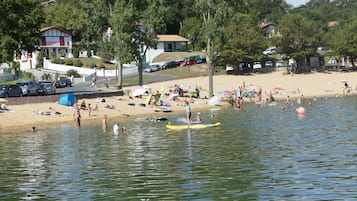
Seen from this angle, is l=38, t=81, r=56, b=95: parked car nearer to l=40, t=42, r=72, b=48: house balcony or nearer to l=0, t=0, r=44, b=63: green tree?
l=0, t=0, r=44, b=63: green tree

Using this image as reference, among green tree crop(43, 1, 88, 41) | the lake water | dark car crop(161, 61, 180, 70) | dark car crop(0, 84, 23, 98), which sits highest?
green tree crop(43, 1, 88, 41)

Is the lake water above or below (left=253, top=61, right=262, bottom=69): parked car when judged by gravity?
below

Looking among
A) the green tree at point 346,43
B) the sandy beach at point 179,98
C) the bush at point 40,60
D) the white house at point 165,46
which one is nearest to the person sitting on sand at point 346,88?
the sandy beach at point 179,98

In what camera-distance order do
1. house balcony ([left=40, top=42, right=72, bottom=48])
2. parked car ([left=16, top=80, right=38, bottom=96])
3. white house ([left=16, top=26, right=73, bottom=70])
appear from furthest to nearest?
house balcony ([left=40, top=42, right=72, bottom=48]), white house ([left=16, top=26, right=73, bottom=70]), parked car ([left=16, top=80, right=38, bottom=96])

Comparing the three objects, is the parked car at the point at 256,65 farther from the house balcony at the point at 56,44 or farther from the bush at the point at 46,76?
the house balcony at the point at 56,44

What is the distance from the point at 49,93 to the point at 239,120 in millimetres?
25640

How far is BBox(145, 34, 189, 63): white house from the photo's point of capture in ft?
473

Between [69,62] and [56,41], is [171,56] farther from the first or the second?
[69,62]

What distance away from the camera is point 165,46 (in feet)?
487

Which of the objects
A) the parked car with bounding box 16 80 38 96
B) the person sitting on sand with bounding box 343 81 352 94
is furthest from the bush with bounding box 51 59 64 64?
the person sitting on sand with bounding box 343 81 352 94

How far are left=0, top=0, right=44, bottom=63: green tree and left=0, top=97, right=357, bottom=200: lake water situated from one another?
1630 cm

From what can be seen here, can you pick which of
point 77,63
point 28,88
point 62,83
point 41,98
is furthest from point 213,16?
point 77,63

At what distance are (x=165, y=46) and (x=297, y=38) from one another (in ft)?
122

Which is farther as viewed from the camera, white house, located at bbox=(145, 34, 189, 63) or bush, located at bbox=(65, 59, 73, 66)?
white house, located at bbox=(145, 34, 189, 63)
